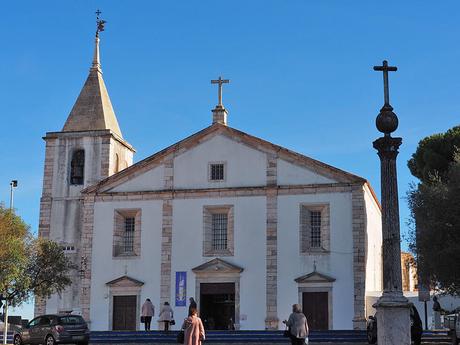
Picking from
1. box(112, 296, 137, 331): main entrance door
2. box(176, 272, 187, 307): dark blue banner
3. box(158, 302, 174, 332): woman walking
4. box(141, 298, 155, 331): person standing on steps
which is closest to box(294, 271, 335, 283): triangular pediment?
box(176, 272, 187, 307): dark blue banner

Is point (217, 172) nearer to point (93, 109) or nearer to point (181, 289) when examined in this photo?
point (181, 289)

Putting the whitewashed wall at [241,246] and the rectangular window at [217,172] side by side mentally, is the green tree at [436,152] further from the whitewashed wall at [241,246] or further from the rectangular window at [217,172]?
the rectangular window at [217,172]

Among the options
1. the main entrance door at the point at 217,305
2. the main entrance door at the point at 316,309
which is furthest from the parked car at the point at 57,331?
the main entrance door at the point at 316,309

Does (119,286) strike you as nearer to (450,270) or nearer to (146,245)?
(146,245)

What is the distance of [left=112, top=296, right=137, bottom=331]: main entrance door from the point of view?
35344 millimetres

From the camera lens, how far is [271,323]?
110 ft

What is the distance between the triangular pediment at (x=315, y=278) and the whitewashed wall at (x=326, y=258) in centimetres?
17

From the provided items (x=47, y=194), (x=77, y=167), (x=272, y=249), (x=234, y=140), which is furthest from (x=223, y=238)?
(x=47, y=194)

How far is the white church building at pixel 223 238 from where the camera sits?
33781mm

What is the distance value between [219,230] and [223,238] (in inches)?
17.0

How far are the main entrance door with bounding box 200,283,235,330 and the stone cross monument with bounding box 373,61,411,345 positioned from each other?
19.1 m

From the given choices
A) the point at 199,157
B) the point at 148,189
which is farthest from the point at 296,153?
the point at 148,189

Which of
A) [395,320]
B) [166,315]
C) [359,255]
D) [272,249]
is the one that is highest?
[272,249]

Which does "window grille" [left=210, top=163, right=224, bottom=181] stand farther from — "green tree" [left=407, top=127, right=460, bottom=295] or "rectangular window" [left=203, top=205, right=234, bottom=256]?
"green tree" [left=407, top=127, right=460, bottom=295]
